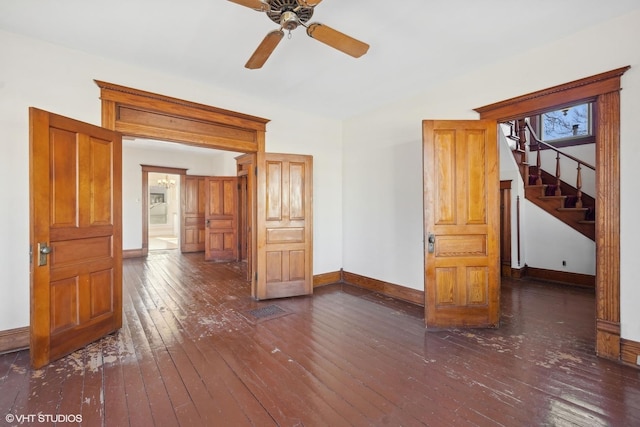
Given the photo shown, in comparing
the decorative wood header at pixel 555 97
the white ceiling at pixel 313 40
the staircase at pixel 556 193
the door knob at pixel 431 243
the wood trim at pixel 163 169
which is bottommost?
the door knob at pixel 431 243

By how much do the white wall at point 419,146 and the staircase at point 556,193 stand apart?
35.1 inches

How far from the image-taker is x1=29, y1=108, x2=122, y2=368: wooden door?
2.39 m

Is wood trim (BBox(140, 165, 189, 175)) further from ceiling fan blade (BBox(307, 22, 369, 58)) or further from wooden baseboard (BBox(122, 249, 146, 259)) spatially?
ceiling fan blade (BBox(307, 22, 369, 58))

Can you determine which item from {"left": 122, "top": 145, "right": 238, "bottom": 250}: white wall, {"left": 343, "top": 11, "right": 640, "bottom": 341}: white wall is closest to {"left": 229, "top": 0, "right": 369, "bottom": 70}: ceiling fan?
{"left": 343, "top": 11, "right": 640, "bottom": 341}: white wall

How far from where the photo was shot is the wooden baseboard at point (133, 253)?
761cm

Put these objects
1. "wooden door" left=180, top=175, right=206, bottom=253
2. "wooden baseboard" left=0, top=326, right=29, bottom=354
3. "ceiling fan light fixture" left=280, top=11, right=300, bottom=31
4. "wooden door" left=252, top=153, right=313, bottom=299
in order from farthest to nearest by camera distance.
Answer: "wooden door" left=180, top=175, right=206, bottom=253 → "wooden door" left=252, top=153, right=313, bottom=299 → "wooden baseboard" left=0, top=326, right=29, bottom=354 → "ceiling fan light fixture" left=280, top=11, right=300, bottom=31

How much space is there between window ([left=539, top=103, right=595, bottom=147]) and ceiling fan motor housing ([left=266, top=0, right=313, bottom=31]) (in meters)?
6.29

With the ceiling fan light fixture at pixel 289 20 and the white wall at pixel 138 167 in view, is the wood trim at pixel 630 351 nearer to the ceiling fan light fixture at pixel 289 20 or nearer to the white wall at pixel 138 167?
the ceiling fan light fixture at pixel 289 20

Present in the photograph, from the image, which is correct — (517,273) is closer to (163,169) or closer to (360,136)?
(360,136)

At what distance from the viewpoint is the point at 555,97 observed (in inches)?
115

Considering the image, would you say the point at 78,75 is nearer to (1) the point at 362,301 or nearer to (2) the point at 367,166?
(2) the point at 367,166

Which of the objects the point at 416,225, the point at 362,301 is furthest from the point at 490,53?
the point at 362,301

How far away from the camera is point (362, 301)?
4.26 meters

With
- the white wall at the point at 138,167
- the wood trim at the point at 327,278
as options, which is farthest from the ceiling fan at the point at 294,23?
the white wall at the point at 138,167
